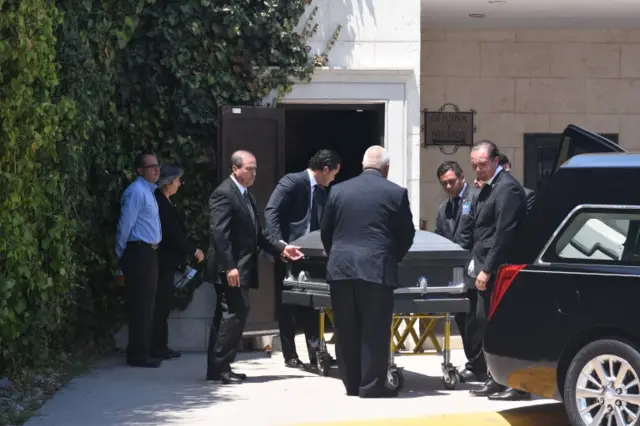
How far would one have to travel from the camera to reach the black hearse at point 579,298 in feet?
25.1

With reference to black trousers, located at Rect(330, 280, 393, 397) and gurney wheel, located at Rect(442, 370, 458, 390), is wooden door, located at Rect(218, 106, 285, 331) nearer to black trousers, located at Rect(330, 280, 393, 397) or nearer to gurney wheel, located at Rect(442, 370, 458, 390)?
gurney wheel, located at Rect(442, 370, 458, 390)

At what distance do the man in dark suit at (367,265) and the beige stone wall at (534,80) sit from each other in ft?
21.5

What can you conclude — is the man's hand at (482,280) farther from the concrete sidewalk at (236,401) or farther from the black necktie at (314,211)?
the black necktie at (314,211)

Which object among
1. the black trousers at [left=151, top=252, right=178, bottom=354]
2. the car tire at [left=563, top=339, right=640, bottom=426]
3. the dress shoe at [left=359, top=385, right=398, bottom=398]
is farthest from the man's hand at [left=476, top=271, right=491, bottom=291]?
the black trousers at [left=151, top=252, right=178, bottom=354]

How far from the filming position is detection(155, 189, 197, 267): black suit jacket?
12234 millimetres

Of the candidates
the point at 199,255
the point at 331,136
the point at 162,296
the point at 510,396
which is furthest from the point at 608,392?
the point at 331,136

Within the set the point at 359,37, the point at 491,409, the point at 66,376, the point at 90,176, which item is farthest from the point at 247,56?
the point at 491,409

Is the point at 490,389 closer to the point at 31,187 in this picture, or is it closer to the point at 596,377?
the point at 596,377

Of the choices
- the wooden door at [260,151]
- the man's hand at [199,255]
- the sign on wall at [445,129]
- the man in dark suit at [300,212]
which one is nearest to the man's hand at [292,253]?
the man in dark suit at [300,212]

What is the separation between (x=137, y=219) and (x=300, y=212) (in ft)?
4.73

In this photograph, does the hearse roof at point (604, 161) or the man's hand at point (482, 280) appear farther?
the man's hand at point (482, 280)

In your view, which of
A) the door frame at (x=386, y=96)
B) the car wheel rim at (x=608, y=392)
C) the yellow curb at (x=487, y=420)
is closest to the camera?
the car wheel rim at (x=608, y=392)

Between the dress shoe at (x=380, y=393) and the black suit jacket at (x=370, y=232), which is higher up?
the black suit jacket at (x=370, y=232)

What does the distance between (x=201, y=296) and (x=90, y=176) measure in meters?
1.89
